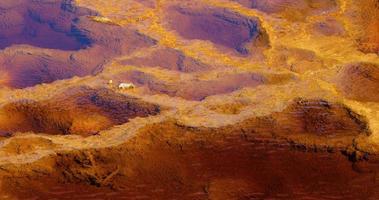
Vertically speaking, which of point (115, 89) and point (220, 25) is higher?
point (220, 25)

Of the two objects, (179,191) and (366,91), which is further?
(366,91)

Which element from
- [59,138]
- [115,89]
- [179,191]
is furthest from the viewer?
[115,89]

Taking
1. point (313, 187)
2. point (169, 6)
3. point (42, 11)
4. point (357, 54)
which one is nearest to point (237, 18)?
point (169, 6)

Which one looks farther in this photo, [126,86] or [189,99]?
[126,86]

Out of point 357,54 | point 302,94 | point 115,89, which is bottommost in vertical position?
point 115,89

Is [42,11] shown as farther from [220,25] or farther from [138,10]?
[220,25]

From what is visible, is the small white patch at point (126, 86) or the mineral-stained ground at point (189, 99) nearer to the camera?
the mineral-stained ground at point (189, 99)

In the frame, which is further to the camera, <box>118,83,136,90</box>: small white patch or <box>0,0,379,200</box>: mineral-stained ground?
<box>118,83,136,90</box>: small white patch

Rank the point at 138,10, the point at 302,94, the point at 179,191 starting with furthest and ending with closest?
the point at 138,10 < the point at 302,94 < the point at 179,191
